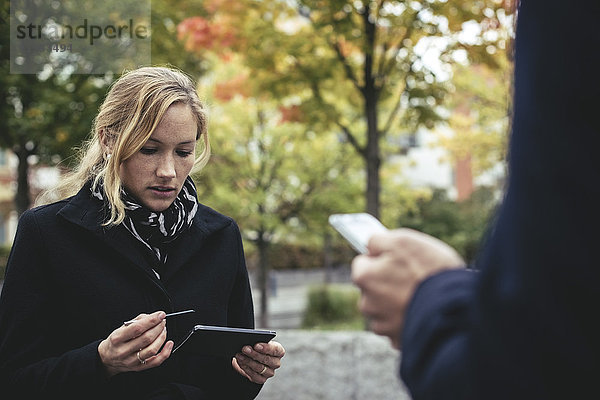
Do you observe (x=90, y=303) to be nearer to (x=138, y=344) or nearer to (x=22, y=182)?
(x=138, y=344)

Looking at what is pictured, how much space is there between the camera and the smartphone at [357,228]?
3.45 feet

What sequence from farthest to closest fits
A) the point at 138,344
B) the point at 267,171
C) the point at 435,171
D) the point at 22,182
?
the point at 435,171 → the point at 267,171 → the point at 22,182 → the point at 138,344

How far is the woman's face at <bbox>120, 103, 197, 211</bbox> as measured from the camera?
2.03 meters

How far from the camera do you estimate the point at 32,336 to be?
187 centimetres

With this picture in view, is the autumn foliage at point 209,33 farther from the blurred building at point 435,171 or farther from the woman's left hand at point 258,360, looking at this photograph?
the blurred building at point 435,171

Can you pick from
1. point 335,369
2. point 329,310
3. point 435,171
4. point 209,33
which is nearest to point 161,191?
point 335,369

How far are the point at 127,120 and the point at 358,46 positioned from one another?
15.7ft

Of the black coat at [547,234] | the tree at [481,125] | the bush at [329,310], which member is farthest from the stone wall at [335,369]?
the bush at [329,310]

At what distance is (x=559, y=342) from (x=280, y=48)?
6623mm

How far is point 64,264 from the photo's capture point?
6.31 feet

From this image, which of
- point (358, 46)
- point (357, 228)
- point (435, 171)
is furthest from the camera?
point (435, 171)

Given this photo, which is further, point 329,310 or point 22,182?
point 329,310

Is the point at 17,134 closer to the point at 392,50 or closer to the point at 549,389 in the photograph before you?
the point at 392,50

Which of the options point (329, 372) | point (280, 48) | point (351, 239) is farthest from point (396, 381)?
point (351, 239)
